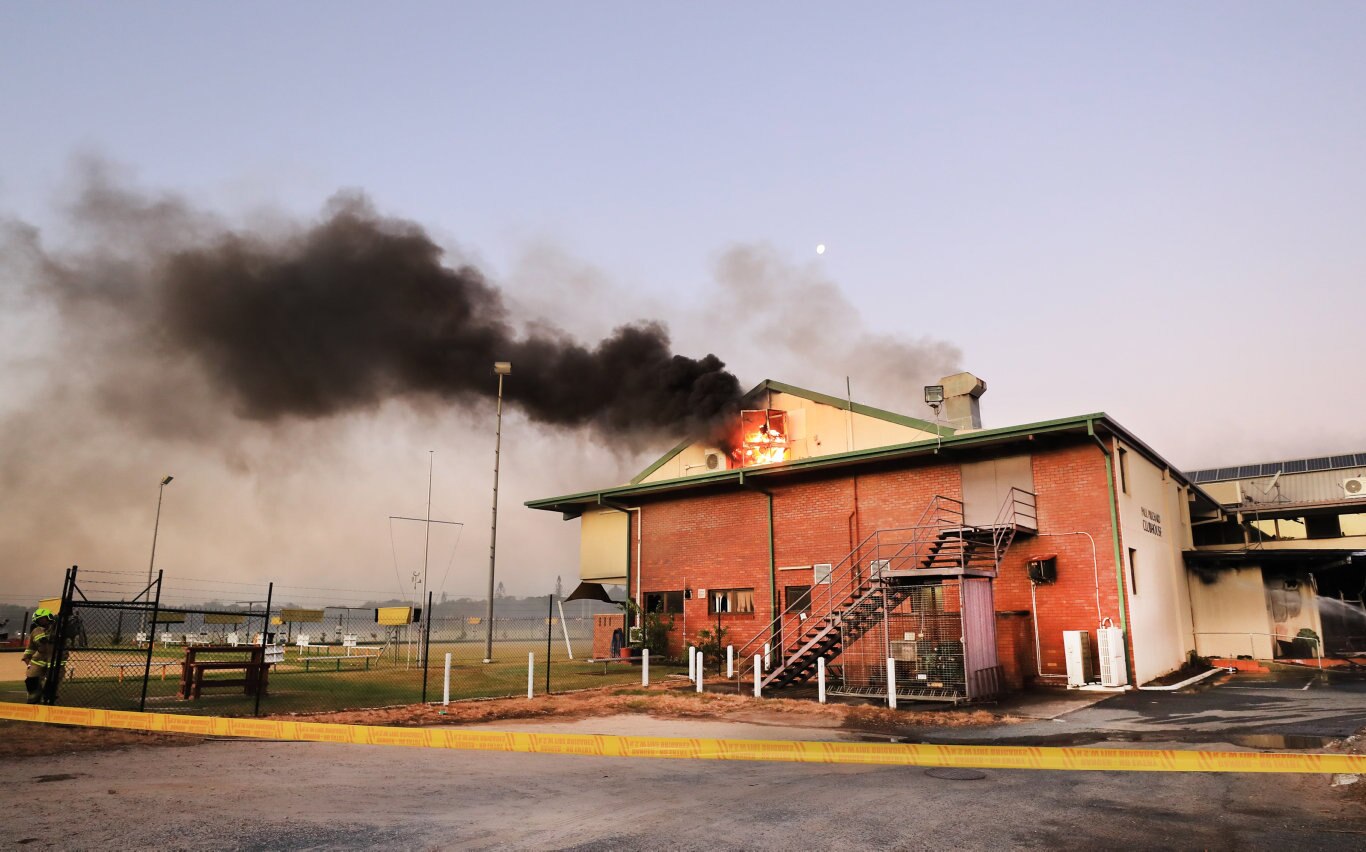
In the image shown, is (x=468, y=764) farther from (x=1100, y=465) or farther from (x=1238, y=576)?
(x=1238, y=576)

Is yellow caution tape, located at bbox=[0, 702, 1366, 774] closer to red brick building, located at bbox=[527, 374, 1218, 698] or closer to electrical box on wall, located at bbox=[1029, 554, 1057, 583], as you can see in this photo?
red brick building, located at bbox=[527, 374, 1218, 698]

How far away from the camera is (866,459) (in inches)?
947

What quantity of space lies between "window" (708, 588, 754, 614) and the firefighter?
18.2 m

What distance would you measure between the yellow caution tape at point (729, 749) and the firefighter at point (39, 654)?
193cm

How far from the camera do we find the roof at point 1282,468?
41.8 meters

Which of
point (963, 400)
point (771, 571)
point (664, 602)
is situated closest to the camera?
point (771, 571)

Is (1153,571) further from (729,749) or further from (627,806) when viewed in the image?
(627,806)

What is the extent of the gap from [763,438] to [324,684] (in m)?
17.5

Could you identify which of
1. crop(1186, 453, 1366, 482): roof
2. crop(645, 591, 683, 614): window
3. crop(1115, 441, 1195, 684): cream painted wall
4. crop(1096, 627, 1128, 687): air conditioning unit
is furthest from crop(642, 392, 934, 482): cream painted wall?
crop(1186, 453, 1366, 482): roof

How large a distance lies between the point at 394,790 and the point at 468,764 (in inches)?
67.5

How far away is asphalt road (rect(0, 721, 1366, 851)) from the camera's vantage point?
20.8 feet

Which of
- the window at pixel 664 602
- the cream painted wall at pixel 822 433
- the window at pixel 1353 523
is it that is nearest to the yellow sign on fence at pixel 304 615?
the window at pixel 664 602

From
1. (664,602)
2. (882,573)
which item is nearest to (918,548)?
(882,573)

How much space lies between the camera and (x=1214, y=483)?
145 ft
